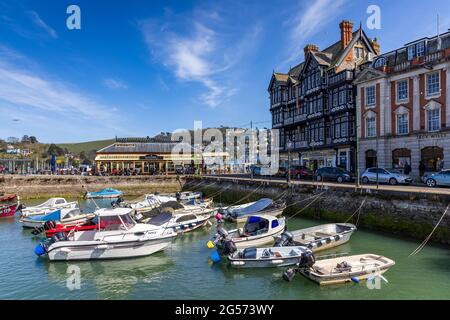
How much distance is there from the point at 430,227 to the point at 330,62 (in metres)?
35.3

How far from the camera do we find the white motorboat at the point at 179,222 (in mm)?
23175

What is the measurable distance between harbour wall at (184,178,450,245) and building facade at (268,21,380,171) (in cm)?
1056

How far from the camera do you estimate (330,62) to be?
164ft

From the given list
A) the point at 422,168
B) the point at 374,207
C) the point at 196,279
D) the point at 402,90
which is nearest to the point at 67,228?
the point at 196,279

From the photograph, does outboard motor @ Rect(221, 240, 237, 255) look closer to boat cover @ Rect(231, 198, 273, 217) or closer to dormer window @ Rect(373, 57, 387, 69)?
boat cover @ Rect(231, 198, 273, 217)

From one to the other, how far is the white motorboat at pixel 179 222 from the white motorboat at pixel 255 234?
14.9 ft

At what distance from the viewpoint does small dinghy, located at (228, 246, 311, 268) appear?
16312 millimetres

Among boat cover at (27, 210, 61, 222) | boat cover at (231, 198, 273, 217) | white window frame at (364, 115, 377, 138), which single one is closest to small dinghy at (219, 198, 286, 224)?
boat cover at (231, 198, 273, 217)

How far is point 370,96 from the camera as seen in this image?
136 ft

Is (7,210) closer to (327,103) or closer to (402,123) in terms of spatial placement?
(327,103)

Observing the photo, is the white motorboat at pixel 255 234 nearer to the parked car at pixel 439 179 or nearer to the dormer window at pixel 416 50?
the parked car at pixel 439 179

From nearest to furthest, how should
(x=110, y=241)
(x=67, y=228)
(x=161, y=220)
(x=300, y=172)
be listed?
1. (x=110, y=241)
2. (x=161, y=220)
3. (x=67, y=228)
4. (x=300, y=172)

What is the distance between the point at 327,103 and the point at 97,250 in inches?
1592
